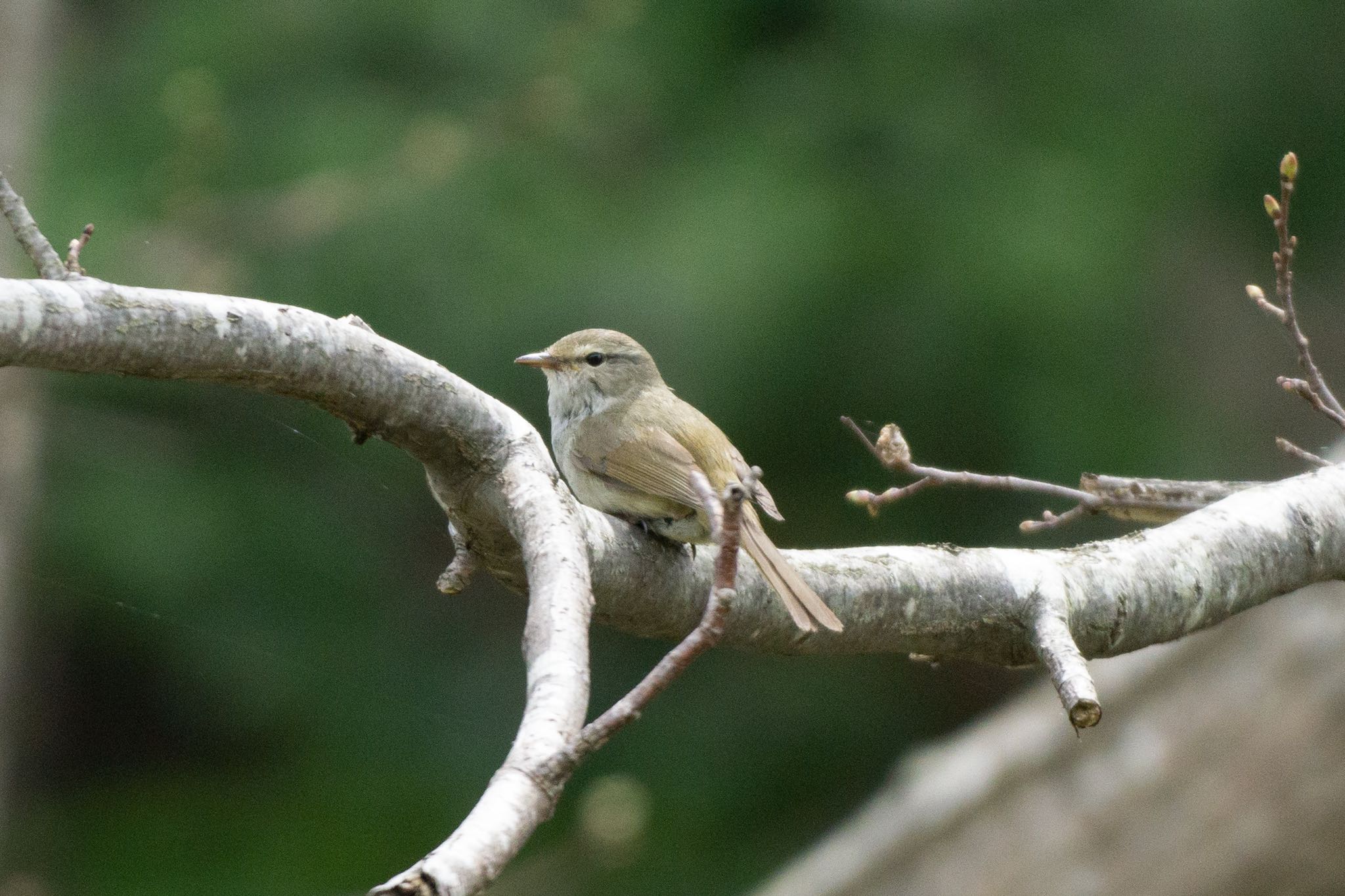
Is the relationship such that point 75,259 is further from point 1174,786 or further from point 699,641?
point 1174,786

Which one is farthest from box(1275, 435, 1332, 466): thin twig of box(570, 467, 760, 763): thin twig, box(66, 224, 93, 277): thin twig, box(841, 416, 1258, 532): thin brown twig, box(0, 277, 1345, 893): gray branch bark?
box(66, 224, 93, 277): thin twig

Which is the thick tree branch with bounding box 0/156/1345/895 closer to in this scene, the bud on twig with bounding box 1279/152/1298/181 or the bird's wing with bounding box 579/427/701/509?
the bird's wing with bounding box 579/427/701/509

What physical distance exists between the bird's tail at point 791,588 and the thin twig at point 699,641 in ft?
A: 2.67

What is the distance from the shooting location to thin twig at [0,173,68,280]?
1.84 metres

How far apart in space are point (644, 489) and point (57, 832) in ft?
18.4

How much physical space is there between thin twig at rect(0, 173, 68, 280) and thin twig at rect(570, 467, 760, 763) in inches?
36.3

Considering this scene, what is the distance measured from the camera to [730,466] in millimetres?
3443

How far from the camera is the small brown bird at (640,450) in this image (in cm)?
252

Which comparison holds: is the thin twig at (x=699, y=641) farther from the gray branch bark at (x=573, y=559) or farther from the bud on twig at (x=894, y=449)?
the bud on twig at (x=894, y=449)

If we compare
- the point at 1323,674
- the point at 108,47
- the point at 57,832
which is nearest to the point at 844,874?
the point at 1323,674

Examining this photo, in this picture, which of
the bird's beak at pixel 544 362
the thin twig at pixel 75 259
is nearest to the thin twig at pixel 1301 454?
the bird's beak at pixel 544 362

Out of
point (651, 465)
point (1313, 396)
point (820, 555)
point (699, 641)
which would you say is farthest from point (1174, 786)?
point (699, 641)

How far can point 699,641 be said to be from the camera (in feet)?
4.77

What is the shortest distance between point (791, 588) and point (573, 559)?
70 cm
